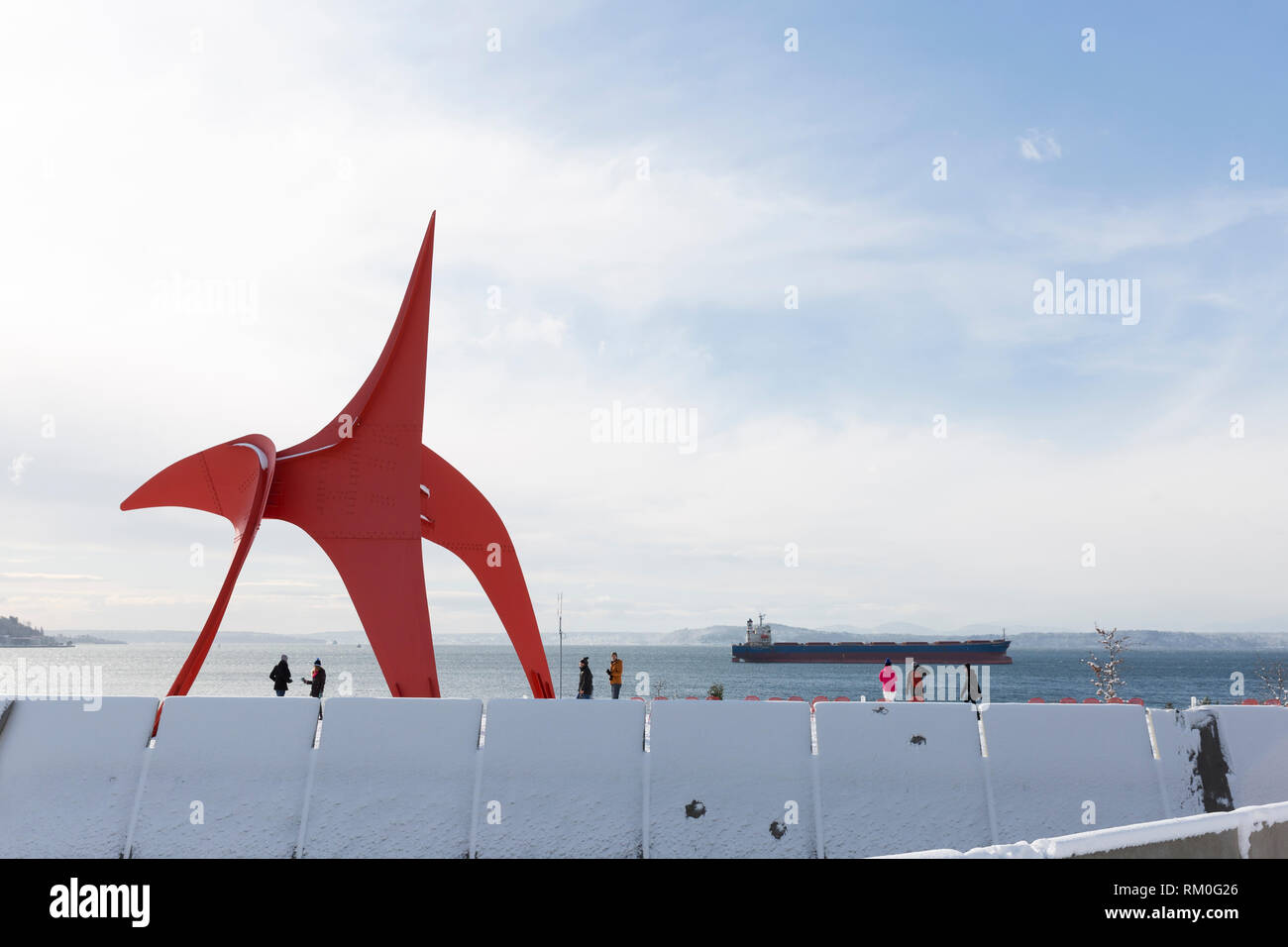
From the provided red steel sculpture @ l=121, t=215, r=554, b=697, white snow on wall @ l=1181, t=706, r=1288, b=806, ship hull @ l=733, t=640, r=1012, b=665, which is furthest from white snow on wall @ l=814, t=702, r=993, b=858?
ship hull @ l=733, t=640, r=1012, b=665

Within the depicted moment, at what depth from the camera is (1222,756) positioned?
22.7 ft

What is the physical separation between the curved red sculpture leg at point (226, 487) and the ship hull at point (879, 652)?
90.1m

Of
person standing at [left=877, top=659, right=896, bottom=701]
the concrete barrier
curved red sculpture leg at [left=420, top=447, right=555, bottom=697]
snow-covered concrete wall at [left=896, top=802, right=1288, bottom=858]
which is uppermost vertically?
curved red sculpture leg at [left=420, top=447, right=555, bottom=697]

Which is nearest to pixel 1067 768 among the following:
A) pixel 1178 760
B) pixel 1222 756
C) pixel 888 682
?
pixel 1178 760

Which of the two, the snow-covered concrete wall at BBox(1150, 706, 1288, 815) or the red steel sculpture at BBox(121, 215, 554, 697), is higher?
the red steel sculpture at BBox(121, 215, 554, 697)

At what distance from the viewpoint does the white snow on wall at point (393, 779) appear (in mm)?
6363

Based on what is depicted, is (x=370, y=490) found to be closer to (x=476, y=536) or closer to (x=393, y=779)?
(x=476, y=536)

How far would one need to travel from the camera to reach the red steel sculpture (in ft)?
55.1

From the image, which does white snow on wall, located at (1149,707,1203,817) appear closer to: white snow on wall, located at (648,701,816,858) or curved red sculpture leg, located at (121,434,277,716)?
white snow on wall, located at (648,701,816,858)

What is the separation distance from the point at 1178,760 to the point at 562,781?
13.9 ft

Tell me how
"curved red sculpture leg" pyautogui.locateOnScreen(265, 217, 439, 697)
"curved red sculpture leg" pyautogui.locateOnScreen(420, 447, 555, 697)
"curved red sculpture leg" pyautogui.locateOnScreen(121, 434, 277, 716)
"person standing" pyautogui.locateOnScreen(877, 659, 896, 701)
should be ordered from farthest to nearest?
"curved red sculpture leg" pyautogui.locateOnScreen(420, 447, 555, 697) < "curved red sculpture leg" pyautogui.locateOnScreen(265, 217, 439, 697) < "person standing" pyautogui.locateOnScreen(877, 659, 896, 701) < "curved red sculpture leg" pyautogui.locateOnScreen(121, 434, 277, 716)

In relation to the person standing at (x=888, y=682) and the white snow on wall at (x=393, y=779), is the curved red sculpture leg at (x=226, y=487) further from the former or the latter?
the person standing at (x=888, y=682)
